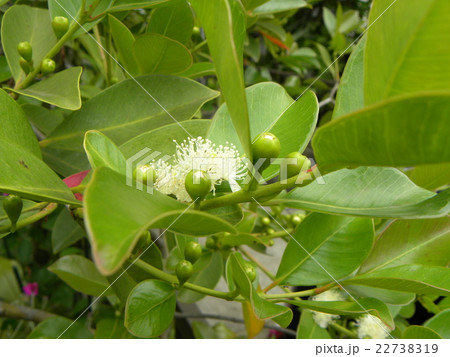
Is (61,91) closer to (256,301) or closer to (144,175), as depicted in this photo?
(144,175)

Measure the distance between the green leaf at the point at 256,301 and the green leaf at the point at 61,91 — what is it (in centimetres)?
28

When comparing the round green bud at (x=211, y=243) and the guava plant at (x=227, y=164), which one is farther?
the round green bud at (x=211, y=243)

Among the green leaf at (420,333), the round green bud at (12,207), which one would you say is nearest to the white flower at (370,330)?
the green leaf at (420,333)

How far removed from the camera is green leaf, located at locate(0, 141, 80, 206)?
36 centimetres

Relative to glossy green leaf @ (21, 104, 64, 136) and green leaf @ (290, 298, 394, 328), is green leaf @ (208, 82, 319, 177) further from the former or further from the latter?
glossy green leaf @ (21, 104, 64, 136)

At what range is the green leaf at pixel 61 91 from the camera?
1.76ft

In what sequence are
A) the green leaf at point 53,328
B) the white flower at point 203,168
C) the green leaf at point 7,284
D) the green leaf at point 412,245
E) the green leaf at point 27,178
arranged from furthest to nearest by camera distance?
the green leaf at point 7,284, the green leaf at point 53,328, the green leaf at point 412,245, the white flower at point 203,168, the green leaf at point 27,178

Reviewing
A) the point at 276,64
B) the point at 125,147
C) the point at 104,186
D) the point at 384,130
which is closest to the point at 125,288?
the point at 125,147

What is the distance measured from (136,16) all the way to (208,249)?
64cm

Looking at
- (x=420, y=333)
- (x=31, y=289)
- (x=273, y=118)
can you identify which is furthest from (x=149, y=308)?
(x=31, y=289)

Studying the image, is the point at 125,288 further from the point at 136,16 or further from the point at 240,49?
the point at 136,16

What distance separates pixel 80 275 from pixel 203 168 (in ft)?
1.29

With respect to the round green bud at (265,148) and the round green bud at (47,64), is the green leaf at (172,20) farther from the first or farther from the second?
the round green bud at (265,148)

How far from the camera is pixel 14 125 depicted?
18.7 inches
